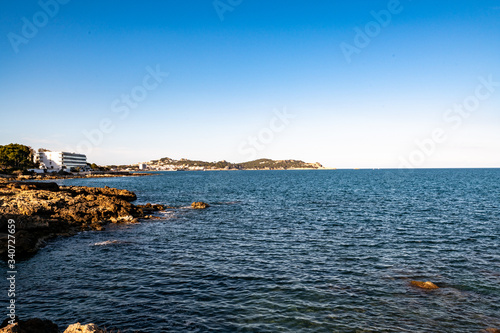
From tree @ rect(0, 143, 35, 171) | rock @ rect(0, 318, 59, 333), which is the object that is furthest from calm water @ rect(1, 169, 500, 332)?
tree @ rect(0, 143, 35, 171)

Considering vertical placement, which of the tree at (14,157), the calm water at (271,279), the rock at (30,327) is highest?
the tree at (14,157)

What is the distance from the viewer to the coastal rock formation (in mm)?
27064

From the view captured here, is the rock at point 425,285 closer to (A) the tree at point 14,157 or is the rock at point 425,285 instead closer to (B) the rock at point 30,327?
(B) the rock at point 30,327

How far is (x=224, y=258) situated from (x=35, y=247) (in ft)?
56.8

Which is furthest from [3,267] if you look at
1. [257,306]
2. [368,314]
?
[368,314]

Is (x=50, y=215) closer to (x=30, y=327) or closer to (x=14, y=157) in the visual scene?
(x=30, y=327)

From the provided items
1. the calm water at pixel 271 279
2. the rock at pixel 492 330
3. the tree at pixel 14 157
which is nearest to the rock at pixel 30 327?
the calm water at pixel 271 279

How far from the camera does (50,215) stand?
123 ft

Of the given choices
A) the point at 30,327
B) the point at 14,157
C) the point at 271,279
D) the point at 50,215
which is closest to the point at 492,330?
the point at 271,279

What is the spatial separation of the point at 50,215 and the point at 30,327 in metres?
31.7

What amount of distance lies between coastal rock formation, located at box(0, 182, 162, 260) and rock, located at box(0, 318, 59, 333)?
1669 centimetres

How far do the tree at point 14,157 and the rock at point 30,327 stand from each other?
185m

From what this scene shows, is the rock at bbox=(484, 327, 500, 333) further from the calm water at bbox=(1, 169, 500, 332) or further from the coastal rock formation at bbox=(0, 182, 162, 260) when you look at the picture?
the coastal rock formation at bbox=(0, 182, 162, 260)

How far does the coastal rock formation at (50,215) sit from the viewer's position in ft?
88.8
